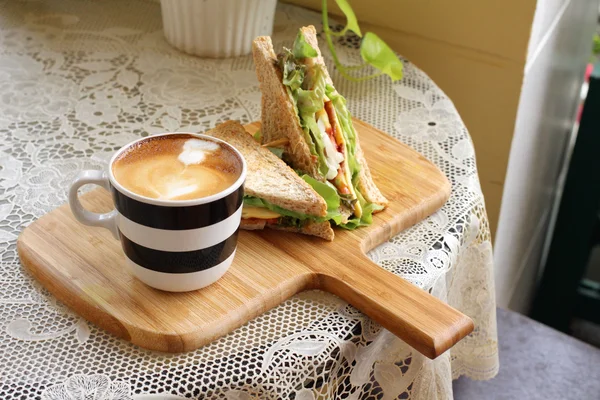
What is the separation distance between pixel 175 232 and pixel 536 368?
1.08 metres

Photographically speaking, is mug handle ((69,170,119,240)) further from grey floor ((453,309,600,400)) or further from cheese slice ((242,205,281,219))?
grey floor ((453,309,600,400))

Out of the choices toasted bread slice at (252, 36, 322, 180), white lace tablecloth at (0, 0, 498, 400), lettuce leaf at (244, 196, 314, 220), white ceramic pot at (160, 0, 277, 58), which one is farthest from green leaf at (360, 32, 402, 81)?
lettuce leaf at (244, 196, 314, 220)

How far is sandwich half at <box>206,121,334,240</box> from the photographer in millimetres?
786

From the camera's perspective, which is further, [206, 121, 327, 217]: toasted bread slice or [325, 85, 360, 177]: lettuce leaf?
[325, 85, 360, 177]: lettuce leaf

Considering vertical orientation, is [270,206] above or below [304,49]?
below

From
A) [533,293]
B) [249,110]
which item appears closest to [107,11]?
[249,110]

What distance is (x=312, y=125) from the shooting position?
0.86m

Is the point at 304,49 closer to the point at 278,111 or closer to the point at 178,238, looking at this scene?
the point at 278,111

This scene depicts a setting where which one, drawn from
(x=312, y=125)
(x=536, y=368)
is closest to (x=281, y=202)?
(x=312, y=125)

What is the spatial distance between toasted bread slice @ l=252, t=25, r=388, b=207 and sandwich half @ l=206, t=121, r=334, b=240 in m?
0.03

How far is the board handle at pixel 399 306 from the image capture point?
68 cm

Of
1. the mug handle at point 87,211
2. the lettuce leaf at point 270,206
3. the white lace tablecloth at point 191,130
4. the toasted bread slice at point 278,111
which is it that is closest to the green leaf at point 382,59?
the white lace tablecloth at point 191,130

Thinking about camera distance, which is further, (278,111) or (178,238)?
(278,111)

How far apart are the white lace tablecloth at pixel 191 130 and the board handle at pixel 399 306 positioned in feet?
0.07
